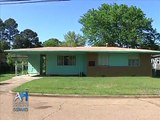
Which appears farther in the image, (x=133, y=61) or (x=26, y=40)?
(x=26, y=40)

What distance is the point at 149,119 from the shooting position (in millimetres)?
10234

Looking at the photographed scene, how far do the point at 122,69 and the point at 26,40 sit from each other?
58251 millimetres

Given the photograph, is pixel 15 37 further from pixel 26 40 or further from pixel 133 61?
pixel 133 61

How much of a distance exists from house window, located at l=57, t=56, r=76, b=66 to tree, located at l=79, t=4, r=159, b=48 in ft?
88.6

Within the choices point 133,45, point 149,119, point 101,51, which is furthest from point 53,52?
point 133,45

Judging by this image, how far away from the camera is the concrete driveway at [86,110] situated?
1057cm

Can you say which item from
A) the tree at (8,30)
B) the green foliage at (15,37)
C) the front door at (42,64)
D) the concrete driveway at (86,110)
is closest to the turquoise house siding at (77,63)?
the front door at (42,64)

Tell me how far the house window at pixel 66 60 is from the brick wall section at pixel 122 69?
69.1 inches

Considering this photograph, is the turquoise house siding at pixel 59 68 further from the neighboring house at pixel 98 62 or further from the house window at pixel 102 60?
the house window at pixel 102 60

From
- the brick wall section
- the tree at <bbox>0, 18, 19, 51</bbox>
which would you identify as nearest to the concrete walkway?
the brick wall section

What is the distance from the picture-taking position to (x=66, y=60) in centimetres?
3344

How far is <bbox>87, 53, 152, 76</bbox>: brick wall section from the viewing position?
107ft

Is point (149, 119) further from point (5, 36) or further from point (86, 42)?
point (5, 36)

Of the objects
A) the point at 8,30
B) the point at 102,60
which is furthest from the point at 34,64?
the point at 8,30
